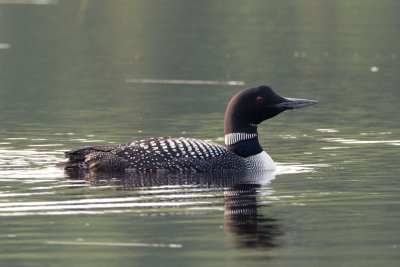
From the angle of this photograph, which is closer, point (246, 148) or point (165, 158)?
point (165, 158)

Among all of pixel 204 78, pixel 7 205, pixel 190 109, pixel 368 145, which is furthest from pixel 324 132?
pixel 204 78

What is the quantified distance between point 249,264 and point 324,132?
6878 mm

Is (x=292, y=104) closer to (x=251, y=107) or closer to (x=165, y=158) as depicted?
(x=251, y=107)

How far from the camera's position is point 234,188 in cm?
1109

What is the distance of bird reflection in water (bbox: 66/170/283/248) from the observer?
8.88 metres

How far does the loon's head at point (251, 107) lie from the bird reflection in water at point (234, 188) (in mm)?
572

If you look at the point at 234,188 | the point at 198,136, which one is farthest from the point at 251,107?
the point at 198,136

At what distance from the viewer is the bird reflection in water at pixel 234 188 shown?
888 cm

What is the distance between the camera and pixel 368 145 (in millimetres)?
13453

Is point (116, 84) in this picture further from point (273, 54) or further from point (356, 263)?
point (356, 263)

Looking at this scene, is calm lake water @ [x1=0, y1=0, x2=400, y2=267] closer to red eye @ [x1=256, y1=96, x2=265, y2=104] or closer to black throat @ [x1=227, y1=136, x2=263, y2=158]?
black throat @ [x1=227, y1=136, x2=263, y2=158]

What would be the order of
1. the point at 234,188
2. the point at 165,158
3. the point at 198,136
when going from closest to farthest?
1. the point at 234,188
2. the point at 165,158
3. the point at 198,136

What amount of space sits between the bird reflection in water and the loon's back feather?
0.24 ft

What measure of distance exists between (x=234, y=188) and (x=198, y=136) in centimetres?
334
